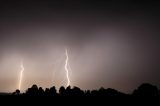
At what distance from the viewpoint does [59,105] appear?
3294 centimetres

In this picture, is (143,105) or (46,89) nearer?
(143,105)

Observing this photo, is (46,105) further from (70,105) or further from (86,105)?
(86,105)

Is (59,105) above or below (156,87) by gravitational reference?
below

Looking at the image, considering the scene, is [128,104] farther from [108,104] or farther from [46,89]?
[46,89]

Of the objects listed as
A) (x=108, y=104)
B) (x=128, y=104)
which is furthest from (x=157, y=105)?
(x=108, y=104)

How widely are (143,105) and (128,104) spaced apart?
2240 mm

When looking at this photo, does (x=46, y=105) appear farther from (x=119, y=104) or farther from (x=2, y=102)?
(x=119, y=104)

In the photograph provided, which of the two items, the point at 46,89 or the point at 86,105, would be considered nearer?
the point at 86,105

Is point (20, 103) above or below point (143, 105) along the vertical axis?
above

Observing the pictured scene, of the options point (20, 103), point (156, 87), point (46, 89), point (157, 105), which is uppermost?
point (46, 89)

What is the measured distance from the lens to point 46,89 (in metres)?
108

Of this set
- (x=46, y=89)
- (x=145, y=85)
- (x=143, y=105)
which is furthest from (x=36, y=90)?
(x=143, y=105)

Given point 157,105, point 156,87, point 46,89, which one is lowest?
point 157,105

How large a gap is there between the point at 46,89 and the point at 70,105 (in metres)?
77.4
